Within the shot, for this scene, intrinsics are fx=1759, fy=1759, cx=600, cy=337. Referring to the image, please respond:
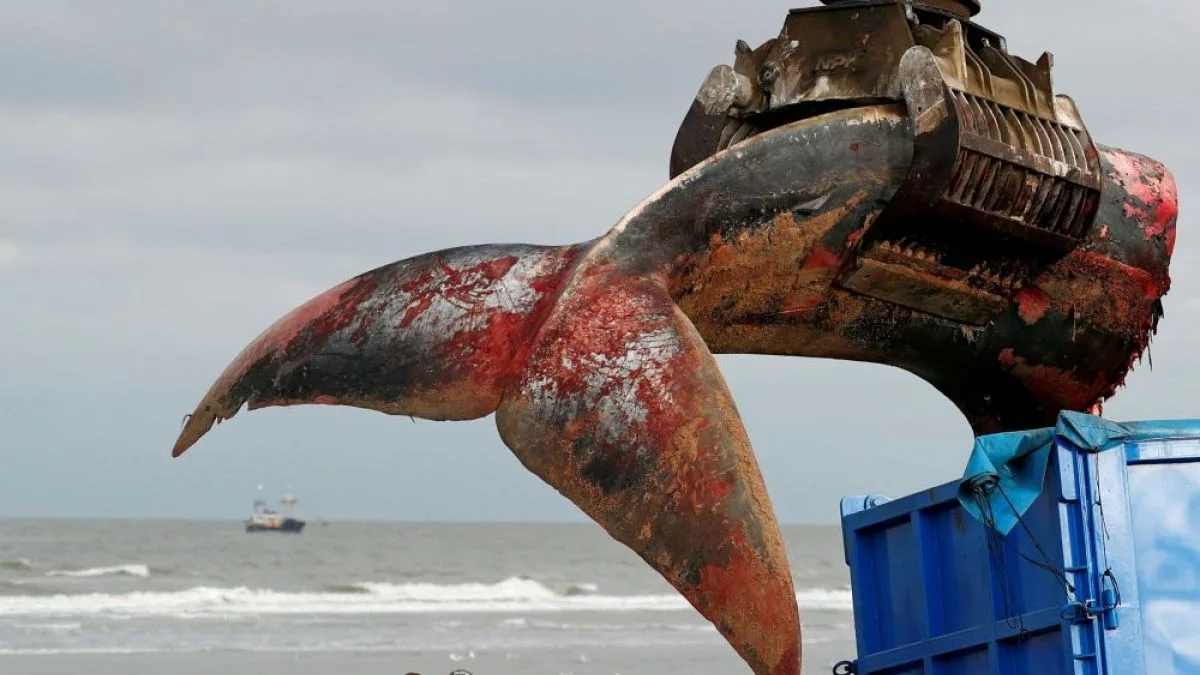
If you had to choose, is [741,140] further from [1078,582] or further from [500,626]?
[500,626]

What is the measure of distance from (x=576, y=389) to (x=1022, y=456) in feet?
5.34

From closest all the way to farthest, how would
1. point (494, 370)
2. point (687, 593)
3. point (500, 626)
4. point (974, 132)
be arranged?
point (687, 593) → point (494, 370) → point (974, 132) → point (500, 626)

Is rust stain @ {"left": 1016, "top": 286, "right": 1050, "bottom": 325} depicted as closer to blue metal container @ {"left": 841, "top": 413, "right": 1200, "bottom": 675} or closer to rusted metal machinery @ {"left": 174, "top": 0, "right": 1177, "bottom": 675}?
rusted metal machinery @ {"left": 174, "top": 0, "right": 1177, "bottom": 675}

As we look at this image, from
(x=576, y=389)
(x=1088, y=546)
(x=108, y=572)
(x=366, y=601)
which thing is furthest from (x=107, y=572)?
(x=1088, y=546)

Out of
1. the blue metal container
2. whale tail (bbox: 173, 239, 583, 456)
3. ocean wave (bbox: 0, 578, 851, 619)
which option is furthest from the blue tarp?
ocean wave (bbox: 0, 578, 851, 619)

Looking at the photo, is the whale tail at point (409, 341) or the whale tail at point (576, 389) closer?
the whale tail at point (576, 389)

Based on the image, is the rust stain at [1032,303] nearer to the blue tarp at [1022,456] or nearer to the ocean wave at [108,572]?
the blue tarp at [1022,456]

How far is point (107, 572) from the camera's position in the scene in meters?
45.0

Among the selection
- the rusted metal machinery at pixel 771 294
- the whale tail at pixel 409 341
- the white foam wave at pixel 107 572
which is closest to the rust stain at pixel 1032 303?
the rusted metal machinery at pixel 771 294

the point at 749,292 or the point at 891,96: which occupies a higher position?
the point at 891,96

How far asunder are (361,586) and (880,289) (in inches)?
1443

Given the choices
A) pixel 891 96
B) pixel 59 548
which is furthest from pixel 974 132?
pixel 59 548

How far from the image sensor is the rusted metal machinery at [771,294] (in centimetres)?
637

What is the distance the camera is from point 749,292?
24.7 ft
